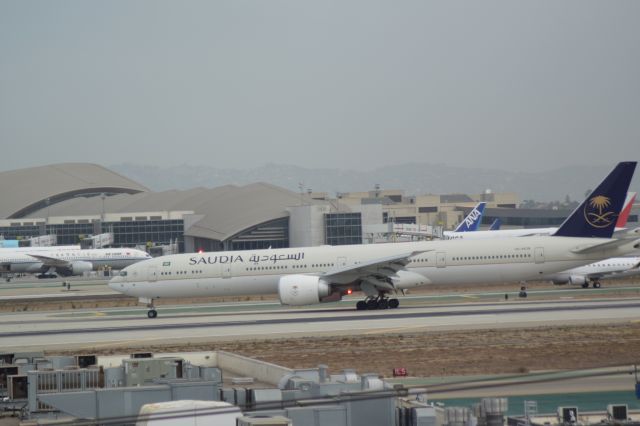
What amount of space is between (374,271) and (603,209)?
12.3 meters

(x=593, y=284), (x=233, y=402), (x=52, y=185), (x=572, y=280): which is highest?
(x=52, y=185)

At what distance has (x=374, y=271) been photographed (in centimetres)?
4984

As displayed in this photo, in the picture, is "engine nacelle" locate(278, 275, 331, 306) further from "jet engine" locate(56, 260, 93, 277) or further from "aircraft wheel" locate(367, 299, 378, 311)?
"jet engine" locate(56, 260, 93, 277)

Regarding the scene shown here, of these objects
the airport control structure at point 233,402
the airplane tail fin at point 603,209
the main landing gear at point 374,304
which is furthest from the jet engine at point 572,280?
the airport control structure at point 233,402

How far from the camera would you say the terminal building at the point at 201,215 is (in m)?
128

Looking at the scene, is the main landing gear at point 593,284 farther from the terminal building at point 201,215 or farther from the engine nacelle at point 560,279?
the terminal building at point 201,215

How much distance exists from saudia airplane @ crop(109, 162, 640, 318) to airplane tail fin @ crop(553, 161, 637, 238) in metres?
0.05

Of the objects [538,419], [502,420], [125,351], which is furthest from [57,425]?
[125,351]

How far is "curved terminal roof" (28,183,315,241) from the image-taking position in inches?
5261

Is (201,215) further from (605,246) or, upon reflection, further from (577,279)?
(605,246)

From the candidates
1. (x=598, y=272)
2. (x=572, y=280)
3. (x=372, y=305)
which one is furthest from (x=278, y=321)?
(x=598, y=272)

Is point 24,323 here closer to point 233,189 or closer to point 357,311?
point 357,311

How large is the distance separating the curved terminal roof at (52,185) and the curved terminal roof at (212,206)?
230 centimetres

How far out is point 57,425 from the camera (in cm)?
1720
